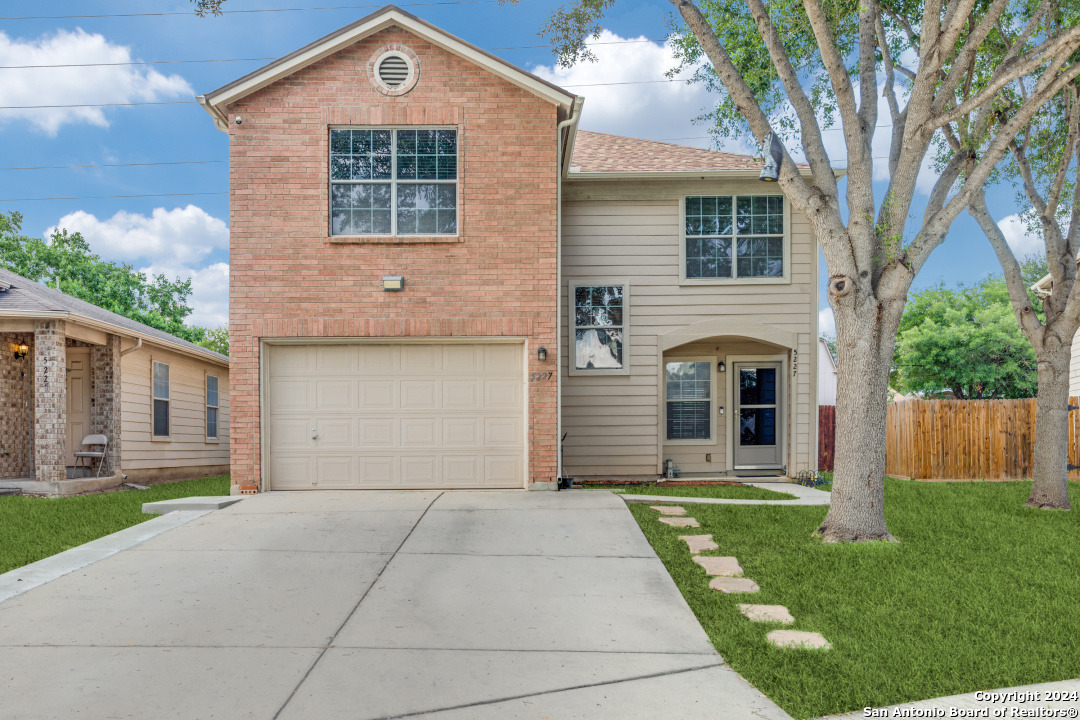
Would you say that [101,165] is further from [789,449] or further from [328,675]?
[328,675]

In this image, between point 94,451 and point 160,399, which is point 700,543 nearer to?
point 94,451

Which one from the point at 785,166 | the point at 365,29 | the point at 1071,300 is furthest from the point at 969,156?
the point at 365,29

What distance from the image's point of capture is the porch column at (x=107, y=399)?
1310cm

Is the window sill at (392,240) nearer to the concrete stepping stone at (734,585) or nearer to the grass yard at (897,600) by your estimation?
the grass yard at (897,600)

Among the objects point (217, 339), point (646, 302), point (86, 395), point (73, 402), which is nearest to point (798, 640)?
point (646, 302)

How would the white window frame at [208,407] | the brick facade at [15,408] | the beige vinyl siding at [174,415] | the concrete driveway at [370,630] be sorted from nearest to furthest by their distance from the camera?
the concrete driveway at [370,630] < the brick facade at [15,408] < the beige vinyl siding at [174,415] < the white window frame at [208,407]

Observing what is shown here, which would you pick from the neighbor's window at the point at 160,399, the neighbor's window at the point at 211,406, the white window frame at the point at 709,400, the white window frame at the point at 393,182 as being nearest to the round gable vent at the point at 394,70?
the white window frame at the point at 393,182

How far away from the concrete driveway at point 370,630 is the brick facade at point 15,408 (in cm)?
817

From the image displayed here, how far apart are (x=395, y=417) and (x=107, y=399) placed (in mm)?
6507

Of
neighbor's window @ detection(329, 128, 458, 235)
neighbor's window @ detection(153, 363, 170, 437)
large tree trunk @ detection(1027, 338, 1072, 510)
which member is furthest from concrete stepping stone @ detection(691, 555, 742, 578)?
neighbor's window @ detection(153, 363, 170, 437)

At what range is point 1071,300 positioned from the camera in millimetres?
9547

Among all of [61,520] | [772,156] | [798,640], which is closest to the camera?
[798,640]

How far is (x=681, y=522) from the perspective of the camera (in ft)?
25.8

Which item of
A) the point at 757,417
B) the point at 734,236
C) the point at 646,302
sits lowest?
the point at 757,417
